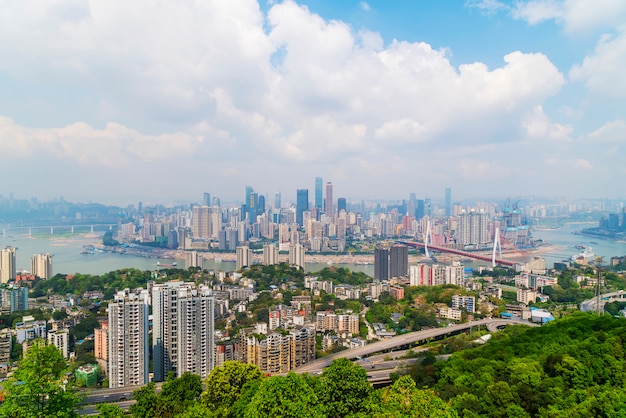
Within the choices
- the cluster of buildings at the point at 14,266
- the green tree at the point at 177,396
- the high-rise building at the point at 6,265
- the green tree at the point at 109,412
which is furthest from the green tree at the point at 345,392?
the high-rise building at the point at 6,265

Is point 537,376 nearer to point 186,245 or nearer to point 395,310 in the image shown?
point 395,310

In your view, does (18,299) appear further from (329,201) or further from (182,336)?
(329,201)

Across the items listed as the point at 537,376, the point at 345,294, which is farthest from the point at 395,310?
the point at 537,376

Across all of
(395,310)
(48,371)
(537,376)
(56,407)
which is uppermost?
(48,371)

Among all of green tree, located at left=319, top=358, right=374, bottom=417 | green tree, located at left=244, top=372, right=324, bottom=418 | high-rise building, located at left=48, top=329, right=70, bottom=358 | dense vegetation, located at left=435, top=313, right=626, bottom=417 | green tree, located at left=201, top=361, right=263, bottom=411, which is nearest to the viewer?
green tree, located at left=244, top=372, right=324, bottom=418

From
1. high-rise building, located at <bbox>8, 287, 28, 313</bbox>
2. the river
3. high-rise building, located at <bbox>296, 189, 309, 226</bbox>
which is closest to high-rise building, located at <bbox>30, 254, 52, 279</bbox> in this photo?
the river

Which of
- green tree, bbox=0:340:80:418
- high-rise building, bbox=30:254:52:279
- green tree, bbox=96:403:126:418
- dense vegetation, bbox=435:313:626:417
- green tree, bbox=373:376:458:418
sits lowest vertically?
high-rise building, bbox=30:254:52:279

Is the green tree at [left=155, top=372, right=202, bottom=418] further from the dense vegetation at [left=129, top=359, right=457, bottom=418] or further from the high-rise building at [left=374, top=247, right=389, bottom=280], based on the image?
the high-rise building at [left=374, top=247, right=389, bottom=280]
